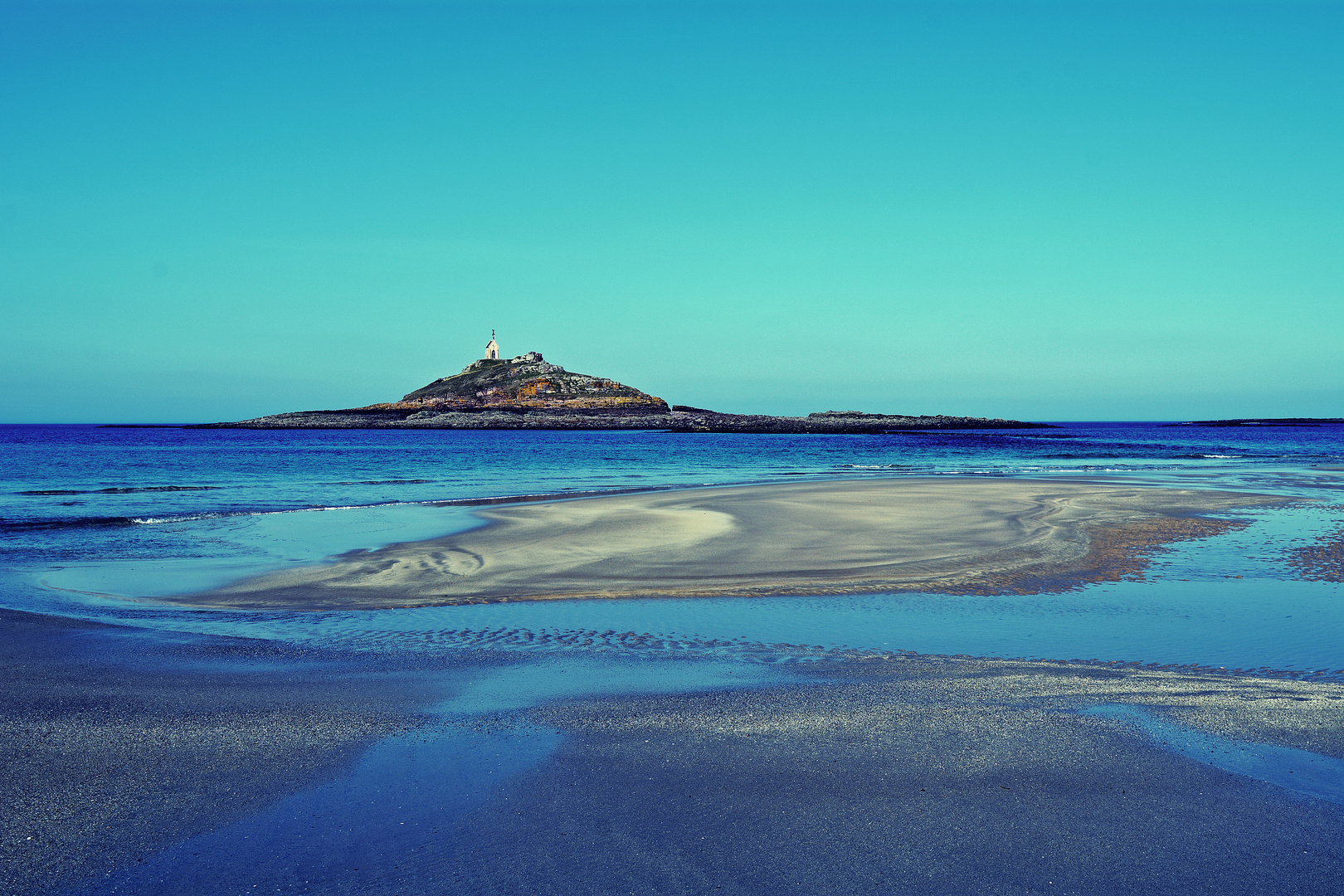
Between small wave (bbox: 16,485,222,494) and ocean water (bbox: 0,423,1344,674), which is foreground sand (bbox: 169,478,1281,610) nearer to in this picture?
ocean water (bbox: 0,423,1344,674)

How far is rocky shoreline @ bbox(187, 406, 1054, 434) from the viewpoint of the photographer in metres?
160

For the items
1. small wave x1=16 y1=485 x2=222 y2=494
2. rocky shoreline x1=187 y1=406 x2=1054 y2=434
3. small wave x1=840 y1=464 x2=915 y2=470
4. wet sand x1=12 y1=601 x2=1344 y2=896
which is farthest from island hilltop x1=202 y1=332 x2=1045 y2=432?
wet sand x1=12 y1=601 x2=1344 y2=896

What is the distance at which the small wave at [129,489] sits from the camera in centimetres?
2850

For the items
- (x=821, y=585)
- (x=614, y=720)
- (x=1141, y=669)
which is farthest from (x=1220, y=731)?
(x=821, y=585)

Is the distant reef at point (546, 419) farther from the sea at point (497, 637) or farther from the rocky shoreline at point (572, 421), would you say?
the sea at point (497, 637)

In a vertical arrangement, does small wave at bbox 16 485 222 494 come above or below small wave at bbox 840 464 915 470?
below

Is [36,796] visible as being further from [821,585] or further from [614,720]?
[821,585]

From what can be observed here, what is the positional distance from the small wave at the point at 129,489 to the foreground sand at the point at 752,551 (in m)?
15.2

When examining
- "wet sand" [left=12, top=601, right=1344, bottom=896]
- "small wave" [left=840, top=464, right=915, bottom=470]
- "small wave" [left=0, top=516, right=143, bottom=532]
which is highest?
"wet sand" [left=12, top=601, right=1344, bottom=896]

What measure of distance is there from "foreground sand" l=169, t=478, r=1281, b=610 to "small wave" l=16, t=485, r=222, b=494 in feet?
49.9

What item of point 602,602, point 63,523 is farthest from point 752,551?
point 63,523

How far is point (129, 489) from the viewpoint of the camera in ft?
98.6

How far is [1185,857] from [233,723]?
5670 mm

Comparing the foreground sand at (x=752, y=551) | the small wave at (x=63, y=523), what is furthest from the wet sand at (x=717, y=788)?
the small wave at (x=63, y=523)
